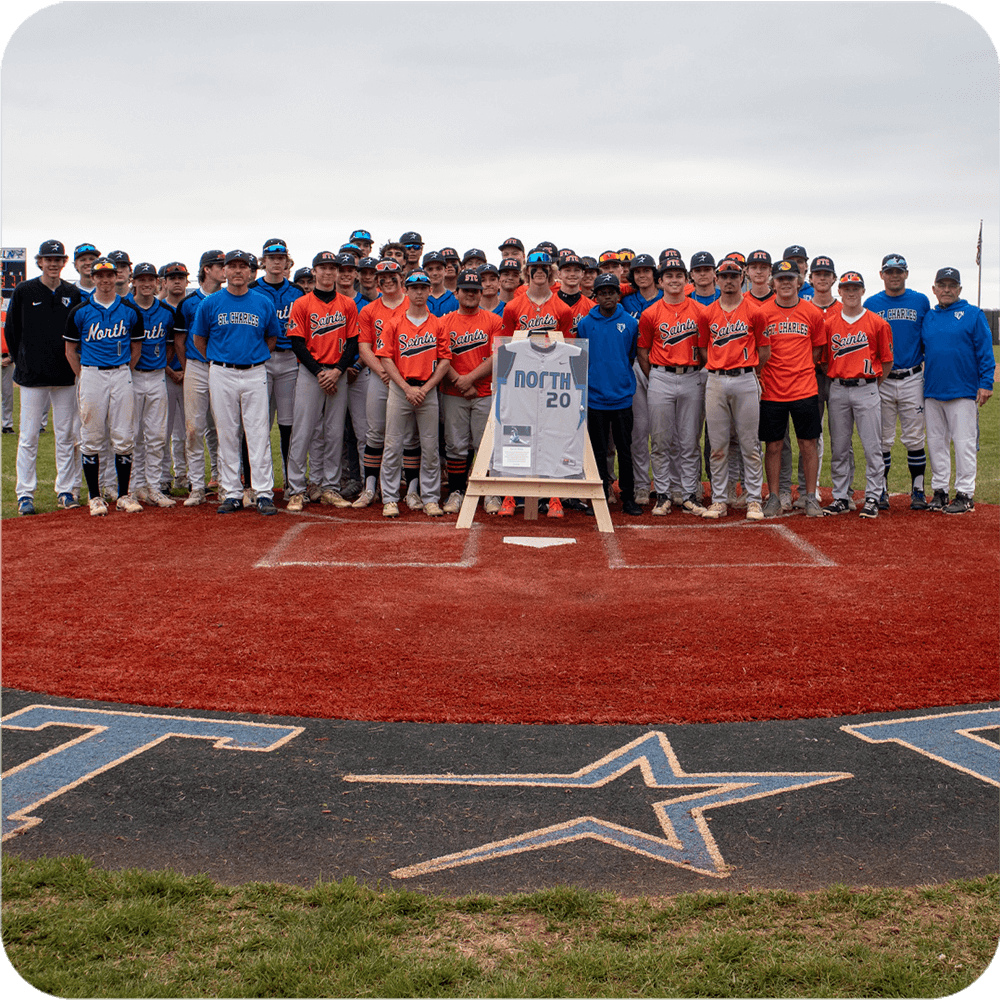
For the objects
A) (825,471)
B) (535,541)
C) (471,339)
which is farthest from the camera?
(825,471)

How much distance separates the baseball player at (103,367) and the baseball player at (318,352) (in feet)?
5.48

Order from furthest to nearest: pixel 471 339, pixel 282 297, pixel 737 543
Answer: pixel 282 297
pixel 471 339
pixel 737 543

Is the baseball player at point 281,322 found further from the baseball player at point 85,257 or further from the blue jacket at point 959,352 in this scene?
the blue jacket at point 959,352

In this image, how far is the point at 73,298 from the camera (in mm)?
10695

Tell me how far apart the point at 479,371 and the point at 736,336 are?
2638mm

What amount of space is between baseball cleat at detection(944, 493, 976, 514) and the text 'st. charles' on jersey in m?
4.04

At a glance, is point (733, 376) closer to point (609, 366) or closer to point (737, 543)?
point (609, 366)

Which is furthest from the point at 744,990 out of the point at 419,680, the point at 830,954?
the point at 419,680

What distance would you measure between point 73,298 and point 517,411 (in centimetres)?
510

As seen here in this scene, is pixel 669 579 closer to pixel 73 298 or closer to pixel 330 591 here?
pixel 330 591

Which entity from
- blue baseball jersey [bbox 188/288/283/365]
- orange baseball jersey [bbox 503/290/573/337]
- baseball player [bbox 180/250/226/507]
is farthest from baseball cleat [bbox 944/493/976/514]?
baseball player [bbox 180/250/226/507]

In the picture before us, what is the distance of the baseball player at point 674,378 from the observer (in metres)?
10.2

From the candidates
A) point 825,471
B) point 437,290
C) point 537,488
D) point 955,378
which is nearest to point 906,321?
point 955,378

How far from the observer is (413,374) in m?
10.2
